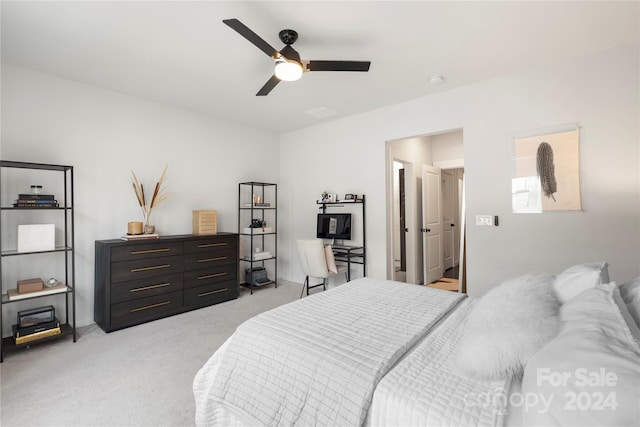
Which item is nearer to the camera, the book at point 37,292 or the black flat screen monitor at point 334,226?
the book at point 37,292

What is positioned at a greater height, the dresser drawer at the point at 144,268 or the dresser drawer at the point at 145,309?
the dresser drawer at the point at 144,268

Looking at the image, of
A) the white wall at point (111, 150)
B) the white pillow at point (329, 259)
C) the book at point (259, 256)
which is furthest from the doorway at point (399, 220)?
the white wall at point (111, 150)

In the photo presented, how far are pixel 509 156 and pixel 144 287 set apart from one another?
417 centimetres

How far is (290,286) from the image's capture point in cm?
478

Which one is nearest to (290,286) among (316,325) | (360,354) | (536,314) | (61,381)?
(61,381)

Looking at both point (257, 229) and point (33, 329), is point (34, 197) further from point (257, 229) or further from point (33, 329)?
point (257, 229)

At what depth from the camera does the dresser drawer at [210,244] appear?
3.64 metres

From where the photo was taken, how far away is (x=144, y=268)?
10.6 feet

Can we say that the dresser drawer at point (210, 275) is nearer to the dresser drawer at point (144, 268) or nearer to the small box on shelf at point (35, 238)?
the dresser drawer at point (144, 268)

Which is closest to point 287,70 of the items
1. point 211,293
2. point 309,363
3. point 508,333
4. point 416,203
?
point 309,363

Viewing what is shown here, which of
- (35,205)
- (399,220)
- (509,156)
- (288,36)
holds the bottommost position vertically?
(399,220)

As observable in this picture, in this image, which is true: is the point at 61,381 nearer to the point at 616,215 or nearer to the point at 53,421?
the point at 53,421

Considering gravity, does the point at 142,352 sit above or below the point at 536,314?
below

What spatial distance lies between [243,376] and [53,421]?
134 centimetres
